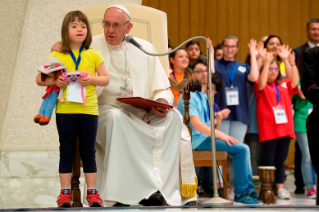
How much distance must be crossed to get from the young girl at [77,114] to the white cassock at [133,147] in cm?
20

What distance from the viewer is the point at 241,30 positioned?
9789 mm

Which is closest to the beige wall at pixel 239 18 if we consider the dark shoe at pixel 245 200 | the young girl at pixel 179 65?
the young girl at pixel 179 65

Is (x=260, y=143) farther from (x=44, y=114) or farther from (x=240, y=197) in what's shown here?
(x=44, y=114)

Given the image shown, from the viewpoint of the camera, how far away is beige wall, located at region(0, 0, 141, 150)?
5.14 m

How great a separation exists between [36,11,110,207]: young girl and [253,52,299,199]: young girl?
286 cm

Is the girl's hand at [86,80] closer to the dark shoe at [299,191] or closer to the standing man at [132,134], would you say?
the standing man at [132,134]

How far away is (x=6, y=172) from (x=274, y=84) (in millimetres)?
3047

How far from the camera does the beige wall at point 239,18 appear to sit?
9602 millimetres

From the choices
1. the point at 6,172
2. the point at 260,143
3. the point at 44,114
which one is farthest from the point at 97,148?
the point at 260,143

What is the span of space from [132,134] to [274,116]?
8.72 feet

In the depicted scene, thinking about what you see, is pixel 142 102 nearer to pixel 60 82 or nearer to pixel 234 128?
pixel 60 82

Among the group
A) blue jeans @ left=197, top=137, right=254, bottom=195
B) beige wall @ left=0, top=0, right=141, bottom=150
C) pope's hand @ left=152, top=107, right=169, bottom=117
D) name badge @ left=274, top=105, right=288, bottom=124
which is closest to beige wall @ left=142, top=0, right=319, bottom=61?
name badge @ left=274, top=105, right=288, bottom=124

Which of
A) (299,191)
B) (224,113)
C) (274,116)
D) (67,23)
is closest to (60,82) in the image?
(67,23)

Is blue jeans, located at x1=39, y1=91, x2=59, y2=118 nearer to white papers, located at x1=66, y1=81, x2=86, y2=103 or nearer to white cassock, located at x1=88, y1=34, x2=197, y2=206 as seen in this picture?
white papers, located at x1=66, y1=81, x2=86, y2=103
